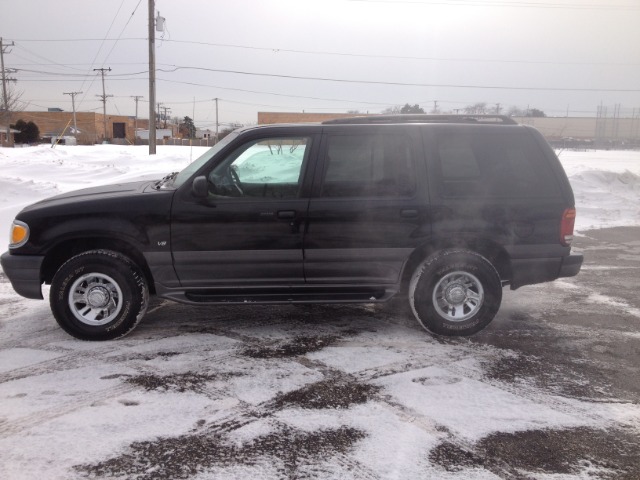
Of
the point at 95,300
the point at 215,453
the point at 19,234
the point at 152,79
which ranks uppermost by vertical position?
the point at 152,79

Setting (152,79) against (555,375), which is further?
(152,79)

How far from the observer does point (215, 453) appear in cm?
301

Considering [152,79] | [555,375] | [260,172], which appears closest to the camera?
[555,375]

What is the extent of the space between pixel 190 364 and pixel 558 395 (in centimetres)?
271

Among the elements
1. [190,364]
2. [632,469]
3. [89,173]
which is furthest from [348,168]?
[89,173]

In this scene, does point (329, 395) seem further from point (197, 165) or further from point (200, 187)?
point (197, 165)

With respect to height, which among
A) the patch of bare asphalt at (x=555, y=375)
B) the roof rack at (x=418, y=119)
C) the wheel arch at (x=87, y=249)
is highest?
the roof rack at (x=418, y=119)

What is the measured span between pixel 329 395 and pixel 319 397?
0.26 ft

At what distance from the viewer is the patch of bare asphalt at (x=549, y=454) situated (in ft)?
Result: 9.53

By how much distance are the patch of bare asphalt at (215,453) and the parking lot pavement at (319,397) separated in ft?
0.03

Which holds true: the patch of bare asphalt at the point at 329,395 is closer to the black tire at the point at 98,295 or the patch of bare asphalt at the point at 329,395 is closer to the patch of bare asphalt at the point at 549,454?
the patch of bare asphalt at the point at 549,454

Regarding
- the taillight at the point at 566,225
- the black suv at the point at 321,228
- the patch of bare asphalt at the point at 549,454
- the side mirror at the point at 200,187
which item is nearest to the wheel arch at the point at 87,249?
the black suv at the point at 321,228

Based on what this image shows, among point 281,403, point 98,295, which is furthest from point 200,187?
point 281,403

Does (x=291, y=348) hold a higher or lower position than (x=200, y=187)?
lower
